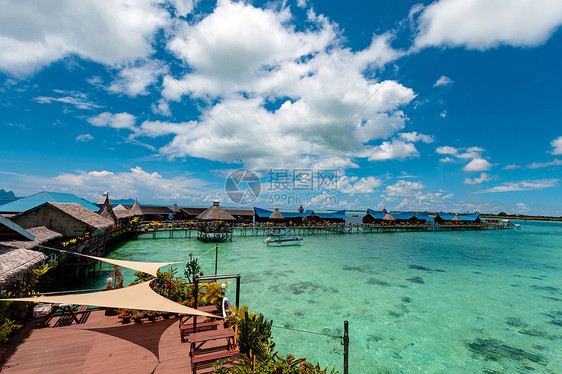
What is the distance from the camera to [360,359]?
9344 mm

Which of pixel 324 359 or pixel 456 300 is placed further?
pixel 456 300

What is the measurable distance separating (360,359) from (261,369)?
6.62m

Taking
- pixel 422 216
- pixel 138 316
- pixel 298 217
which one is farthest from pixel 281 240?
pixel 422 216

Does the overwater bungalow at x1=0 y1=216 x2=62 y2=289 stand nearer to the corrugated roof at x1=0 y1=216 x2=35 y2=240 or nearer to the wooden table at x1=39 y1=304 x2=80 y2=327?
the corrugated roof at x1=0 y1=216 x2=35 y2=240

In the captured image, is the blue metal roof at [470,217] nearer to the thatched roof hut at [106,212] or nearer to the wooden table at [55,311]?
the thatched roof hut at [106,212]

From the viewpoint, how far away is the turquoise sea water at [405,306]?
9.58 m

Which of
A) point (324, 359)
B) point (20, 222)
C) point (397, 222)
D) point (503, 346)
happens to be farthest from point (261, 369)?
point (397, 222)

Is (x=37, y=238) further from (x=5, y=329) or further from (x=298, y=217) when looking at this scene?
(x=298, y=217)

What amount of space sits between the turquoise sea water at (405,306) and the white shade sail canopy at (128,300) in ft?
19.8

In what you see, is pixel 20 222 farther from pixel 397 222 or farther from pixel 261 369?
pixel 397 222

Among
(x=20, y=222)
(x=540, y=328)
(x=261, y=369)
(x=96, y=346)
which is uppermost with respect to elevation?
(x=20, y=222)

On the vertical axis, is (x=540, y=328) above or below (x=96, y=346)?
below

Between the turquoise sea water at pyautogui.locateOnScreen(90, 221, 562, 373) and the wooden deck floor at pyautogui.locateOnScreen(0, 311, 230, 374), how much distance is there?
16.5 feet

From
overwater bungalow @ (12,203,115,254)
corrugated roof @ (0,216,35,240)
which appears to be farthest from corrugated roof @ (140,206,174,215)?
corrugated roof @ (0,216,35,240)
